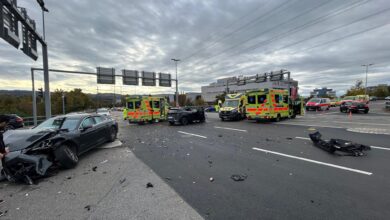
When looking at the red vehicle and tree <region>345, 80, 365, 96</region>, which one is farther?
tree <region>345, 80, 365, 96</region>

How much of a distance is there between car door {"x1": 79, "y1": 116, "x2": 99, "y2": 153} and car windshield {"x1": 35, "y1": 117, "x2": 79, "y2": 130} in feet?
0.86

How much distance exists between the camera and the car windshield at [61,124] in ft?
20.8

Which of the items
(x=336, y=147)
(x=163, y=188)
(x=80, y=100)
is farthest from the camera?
(x=80, y=100)

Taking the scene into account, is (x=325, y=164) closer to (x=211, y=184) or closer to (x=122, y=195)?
(x=211, y=184)

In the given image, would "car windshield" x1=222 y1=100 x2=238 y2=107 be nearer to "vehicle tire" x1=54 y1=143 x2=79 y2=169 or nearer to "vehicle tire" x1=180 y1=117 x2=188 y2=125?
"vehicle tire" x1=180 y1=117 x2=188 y2=125

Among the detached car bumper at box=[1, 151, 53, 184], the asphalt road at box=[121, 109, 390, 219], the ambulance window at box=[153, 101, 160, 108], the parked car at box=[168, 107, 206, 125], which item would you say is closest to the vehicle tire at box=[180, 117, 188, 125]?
the parked car at box=[168, 107, 206, 125]

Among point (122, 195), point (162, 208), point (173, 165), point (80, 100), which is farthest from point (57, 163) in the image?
point (80, 100)

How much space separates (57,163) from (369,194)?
7.20m

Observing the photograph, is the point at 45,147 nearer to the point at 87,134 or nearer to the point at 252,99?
the point at 87,134

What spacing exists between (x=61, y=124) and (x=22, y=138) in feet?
5.91

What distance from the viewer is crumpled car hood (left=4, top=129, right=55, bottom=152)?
4520mm

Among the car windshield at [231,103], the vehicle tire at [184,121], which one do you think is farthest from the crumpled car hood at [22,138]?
the car windshield at [231,103]

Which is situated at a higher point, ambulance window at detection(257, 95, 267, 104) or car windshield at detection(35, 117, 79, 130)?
ambulance window at detection(257, 95, 267, 104)

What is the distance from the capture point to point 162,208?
3.10m
